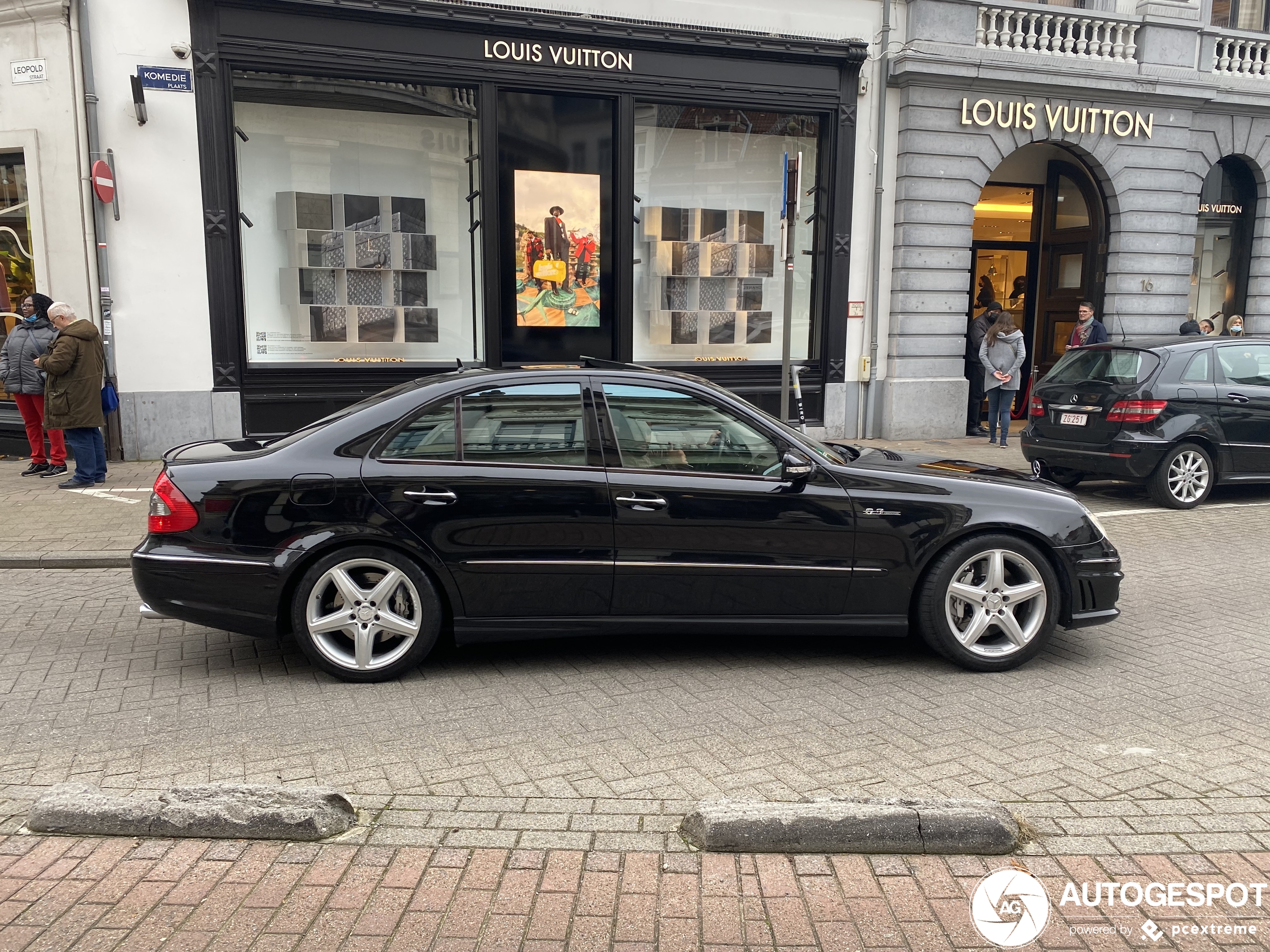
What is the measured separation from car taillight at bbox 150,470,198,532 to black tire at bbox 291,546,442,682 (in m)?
0.61

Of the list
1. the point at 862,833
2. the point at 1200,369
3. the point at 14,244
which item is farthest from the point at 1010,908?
the point at 14,244

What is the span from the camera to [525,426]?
491 centimetres

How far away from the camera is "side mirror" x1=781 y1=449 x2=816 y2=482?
484 cm

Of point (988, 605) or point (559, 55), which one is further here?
point (559, 55)

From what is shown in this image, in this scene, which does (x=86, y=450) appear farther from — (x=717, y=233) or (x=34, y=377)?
(x=717, y=233)

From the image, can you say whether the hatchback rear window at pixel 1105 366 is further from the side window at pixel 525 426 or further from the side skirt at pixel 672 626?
the side window at pixel 525 426

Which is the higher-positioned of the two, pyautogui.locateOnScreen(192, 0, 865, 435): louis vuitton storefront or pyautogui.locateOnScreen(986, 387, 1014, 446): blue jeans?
pyautogui.locateOnScreen(192, 0, 865, 435): louis vuitton storefront

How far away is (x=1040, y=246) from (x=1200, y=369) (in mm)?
7547

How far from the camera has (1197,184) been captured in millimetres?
15516

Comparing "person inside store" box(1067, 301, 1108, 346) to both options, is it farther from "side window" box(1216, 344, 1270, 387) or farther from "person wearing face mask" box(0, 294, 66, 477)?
"person wearing face mask" box(0, 294, 66, 477)

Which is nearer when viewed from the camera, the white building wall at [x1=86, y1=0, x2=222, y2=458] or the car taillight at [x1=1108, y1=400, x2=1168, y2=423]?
the car taillight at [x1=1108, y1=400, x2=1168, y2=423]

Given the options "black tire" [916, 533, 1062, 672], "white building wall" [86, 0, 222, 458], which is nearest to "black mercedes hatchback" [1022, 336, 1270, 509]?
"black tire" [916, 533, 1062, 672]

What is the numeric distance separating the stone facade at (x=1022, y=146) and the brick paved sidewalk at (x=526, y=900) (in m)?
11.8

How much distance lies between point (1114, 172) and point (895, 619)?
502 inches
